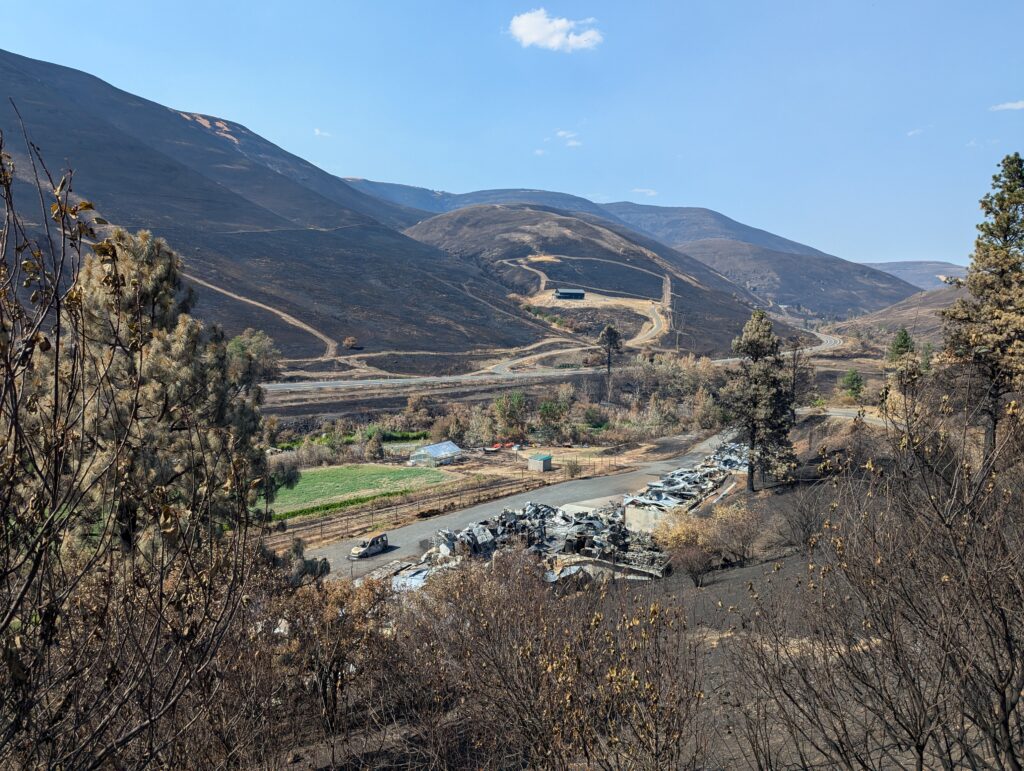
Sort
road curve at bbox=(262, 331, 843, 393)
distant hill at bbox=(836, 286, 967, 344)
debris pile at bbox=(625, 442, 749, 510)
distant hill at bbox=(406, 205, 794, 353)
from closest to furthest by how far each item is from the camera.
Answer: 1. debris pile at bbox=(625, 442, 749, 510)
2. road curve at bbox=(262, 331, 843, 393)
3. distant hill at bbox=(836, 286, 967, 344)
4. distant hill at bbox=(406, 205, 794, 353)

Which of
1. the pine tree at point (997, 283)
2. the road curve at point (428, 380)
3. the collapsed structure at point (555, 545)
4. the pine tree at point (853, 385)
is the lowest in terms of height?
the collapsed structure at point (555, 545)

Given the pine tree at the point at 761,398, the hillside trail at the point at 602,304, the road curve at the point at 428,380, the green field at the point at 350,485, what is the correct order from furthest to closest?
the hillside trail at the point at 602,304 < the road curve at the point at 428,380 < the green field at the point at 350,485 < the pine tree at the point at 761,398

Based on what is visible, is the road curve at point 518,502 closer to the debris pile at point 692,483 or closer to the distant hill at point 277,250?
the debris pile at point 692,483

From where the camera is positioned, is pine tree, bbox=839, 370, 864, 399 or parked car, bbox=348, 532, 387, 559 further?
pine tree, bbox=839, 370, 864, 399

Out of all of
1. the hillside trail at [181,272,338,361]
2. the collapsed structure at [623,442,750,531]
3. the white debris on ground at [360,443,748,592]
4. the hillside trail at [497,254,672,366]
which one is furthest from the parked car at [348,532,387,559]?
the hillside trail at [181,272,338,361]

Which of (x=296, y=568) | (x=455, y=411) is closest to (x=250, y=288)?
(x=455, y=411)

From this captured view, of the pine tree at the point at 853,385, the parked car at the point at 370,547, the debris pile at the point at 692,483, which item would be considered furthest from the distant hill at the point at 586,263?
the parked car at the point at 370,547

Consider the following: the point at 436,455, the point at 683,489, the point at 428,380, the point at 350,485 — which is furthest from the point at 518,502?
the point at 428,380

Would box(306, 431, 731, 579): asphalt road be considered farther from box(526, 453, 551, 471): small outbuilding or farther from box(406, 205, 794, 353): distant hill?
box(406, 205, 794, 353): distant hill
